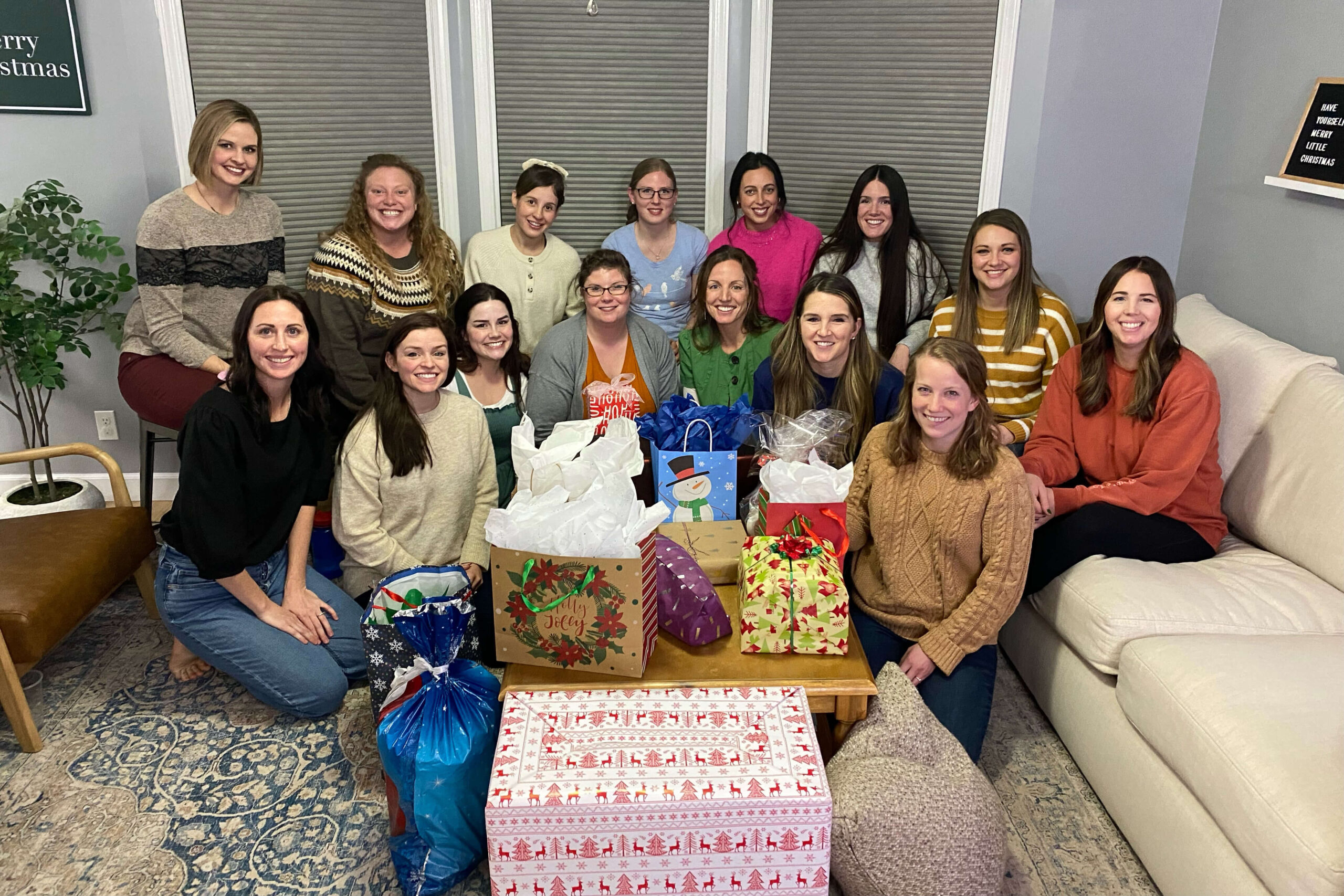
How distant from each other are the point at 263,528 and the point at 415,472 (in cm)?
41

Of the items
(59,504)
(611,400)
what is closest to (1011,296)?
(611,400)

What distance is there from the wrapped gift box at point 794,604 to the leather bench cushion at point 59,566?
5.65ft

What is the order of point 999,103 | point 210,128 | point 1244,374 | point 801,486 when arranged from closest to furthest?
point 801,486, point 1244,374, point 210,128, point 999,103

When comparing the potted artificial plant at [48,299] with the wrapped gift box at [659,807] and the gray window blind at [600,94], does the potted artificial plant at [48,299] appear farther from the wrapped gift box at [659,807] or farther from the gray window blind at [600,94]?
the wrapped gift box at [659,807]

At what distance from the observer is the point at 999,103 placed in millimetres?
3477

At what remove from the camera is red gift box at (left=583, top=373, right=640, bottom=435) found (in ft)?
9.50

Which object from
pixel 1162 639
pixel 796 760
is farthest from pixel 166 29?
pixel 1162 639

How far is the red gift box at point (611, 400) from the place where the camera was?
2895mm

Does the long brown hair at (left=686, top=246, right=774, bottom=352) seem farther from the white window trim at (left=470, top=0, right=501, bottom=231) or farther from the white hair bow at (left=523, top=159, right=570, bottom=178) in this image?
the white window trim at (left=470, top=0, right=501, bottom=231)

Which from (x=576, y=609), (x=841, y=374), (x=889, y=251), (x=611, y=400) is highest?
(x=889, y=251)

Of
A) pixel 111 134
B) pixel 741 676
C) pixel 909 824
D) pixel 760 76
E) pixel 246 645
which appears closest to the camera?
pixel 909 824

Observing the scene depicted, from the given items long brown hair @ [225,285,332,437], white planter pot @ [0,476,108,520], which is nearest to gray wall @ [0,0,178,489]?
white planter pot @ [0,476,108,520]

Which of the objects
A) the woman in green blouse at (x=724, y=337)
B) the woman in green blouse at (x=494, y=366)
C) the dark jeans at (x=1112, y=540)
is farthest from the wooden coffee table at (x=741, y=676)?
the woman in green blouse at (x=724, y=337)

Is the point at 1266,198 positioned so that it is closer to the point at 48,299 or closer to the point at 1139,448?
the point at 1139,448
